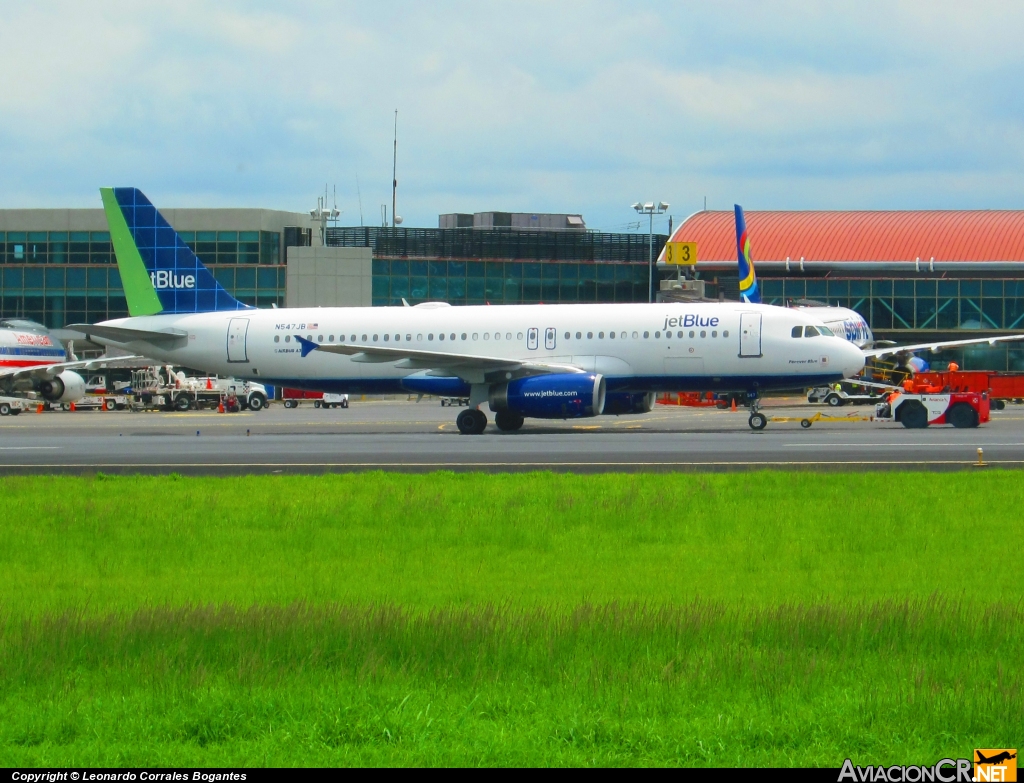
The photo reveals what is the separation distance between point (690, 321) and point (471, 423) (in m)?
6.91

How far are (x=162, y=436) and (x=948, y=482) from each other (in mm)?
23246

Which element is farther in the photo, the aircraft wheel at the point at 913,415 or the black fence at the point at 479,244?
the black fence at the point at 479,244

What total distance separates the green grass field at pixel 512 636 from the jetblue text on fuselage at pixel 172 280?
25.8 metres

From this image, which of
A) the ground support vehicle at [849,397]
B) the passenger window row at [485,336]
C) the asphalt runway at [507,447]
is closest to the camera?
the asphalt runway at [507,447]

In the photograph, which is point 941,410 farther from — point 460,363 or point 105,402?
point 105,402

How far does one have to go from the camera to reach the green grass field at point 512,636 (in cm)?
693

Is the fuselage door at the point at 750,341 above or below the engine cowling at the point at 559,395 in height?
above

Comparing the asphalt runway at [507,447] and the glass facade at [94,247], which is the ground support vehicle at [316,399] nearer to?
the glass facade at [94,247]

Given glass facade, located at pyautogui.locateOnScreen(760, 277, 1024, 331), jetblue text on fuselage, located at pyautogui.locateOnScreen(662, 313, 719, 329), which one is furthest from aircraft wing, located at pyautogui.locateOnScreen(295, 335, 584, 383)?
glass facade, located at pyautogui.locateOnScreen(760, 277, 1024, 331)

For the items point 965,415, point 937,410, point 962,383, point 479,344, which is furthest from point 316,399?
point 965,415

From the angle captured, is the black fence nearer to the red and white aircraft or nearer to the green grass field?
the red and white aircraft

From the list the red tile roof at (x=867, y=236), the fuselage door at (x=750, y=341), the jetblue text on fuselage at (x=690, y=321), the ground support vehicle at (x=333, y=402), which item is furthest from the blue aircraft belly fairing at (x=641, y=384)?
the red tile roof at (x=867, y=236)

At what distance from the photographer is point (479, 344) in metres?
38.0

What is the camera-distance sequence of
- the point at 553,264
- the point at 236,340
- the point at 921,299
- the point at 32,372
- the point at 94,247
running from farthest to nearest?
the point at 553,264 → the point at 94,247 → the point at 921,299 → the point at 32,372 → the point at 236,340
